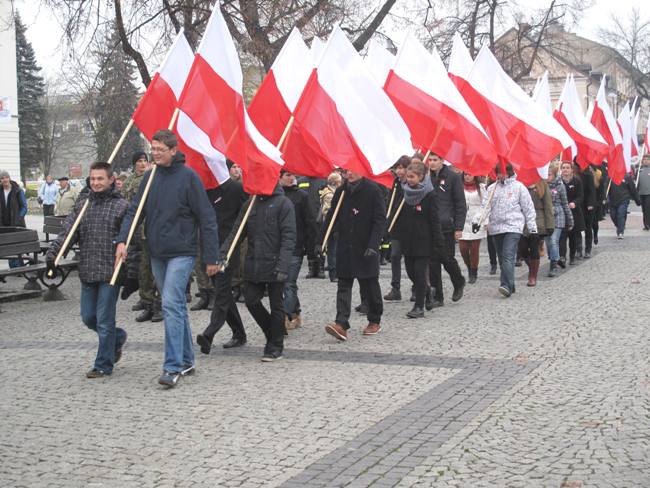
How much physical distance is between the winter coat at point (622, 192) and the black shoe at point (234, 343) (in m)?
14.2

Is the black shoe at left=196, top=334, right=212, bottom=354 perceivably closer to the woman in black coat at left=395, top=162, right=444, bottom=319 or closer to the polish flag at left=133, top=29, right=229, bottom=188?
the polish flag at left=133, top=29, right=229, bottom=188

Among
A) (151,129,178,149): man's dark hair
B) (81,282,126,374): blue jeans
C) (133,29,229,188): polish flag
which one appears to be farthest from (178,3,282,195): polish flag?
(81,282,126,374): blue jeans

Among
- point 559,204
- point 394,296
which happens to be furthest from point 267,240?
point 559,204

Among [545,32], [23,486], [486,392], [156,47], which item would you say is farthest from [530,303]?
[545,32]

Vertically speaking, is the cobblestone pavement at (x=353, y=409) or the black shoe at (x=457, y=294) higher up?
the black shoe at (x=457, y=294)

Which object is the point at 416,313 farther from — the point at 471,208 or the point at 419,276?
the point at 471,208

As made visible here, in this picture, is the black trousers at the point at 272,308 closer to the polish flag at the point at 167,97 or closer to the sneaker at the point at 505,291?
the polish flag at the point at 167,97

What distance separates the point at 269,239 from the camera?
841 cm

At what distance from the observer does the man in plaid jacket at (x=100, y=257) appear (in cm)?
770

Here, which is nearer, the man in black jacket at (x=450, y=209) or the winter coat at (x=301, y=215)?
the winter coat at (x=301, y=215)

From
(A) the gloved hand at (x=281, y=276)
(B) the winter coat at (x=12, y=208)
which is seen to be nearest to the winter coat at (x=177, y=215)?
(A) the gloved hand at (x=281, y=276)

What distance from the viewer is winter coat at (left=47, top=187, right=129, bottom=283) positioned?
769 cm

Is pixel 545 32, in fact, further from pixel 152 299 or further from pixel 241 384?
pixel 241 384

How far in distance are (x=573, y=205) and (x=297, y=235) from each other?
300 inches
